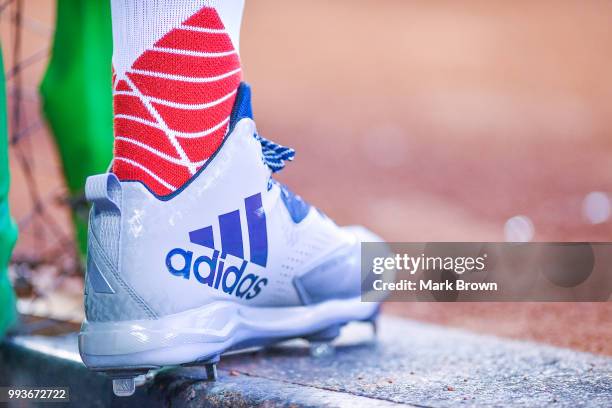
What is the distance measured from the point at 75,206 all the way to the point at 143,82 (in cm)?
59

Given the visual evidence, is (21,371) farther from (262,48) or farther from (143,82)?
(262,48)

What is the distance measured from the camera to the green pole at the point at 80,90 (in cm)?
106

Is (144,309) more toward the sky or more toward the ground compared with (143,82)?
more toward the ground

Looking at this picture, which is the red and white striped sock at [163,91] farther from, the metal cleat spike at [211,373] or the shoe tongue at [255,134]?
the metal cleat spike at [211,373]

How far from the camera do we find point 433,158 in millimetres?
4242

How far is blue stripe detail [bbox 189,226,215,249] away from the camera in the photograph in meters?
0.56

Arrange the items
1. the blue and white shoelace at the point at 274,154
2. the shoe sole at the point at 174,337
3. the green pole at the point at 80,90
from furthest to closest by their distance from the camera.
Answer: the green pole at the point at 80,90, the blue and white shoelace at the point at 274,154, the shoe sole at the point at 174,337

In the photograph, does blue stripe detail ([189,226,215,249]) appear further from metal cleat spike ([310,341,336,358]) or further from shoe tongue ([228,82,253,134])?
metal cleat spike ([310,341,336,358])

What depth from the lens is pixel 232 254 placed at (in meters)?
0.59

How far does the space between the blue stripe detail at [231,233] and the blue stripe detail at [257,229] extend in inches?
0.5

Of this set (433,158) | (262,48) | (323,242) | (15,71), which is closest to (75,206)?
(15,71)

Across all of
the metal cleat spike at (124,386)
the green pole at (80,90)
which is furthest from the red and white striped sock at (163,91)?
the green pole at (80,90)

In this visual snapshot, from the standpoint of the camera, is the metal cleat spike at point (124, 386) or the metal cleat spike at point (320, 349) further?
the metal cleat spike at point (320, 349)

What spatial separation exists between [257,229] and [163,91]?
15 cm
